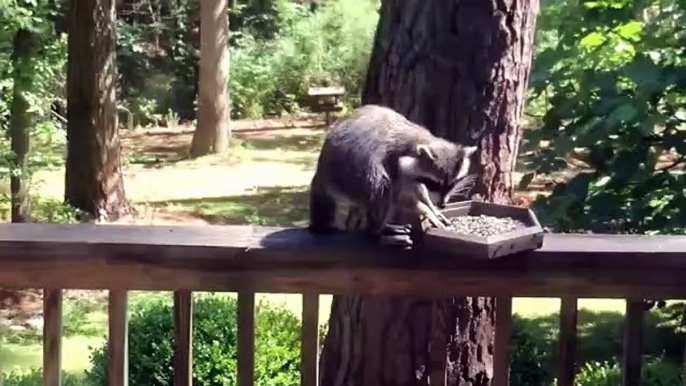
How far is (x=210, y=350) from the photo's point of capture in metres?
4.23

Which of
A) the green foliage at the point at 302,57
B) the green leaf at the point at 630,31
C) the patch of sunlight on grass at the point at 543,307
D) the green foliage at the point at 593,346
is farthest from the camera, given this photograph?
the green foliage at the point at 302,57

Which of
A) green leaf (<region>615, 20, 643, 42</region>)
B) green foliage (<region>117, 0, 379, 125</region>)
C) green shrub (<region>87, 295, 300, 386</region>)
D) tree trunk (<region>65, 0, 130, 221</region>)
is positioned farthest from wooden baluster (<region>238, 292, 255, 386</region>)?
green foliage (<region>117, 0, 379, 125</region>)

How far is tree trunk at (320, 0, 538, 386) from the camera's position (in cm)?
259

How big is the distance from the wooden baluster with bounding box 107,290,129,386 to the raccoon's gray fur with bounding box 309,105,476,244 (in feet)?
1.08

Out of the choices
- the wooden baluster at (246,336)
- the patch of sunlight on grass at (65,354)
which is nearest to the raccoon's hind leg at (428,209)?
the wooden baluster at (246,336)

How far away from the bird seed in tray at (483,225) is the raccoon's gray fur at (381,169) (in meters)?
Result: 0.05

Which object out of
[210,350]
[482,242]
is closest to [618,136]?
[210,350]

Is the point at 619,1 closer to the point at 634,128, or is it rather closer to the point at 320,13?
the point at 634,128

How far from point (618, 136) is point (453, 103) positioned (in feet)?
3.99

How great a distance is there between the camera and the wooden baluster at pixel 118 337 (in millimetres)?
1627

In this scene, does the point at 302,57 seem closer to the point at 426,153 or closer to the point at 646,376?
the point at 646,376

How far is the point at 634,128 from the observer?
12.0 ft

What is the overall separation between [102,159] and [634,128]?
574 cm

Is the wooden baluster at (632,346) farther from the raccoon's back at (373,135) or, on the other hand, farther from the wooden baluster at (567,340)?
the raccoon's back at (373,135)
